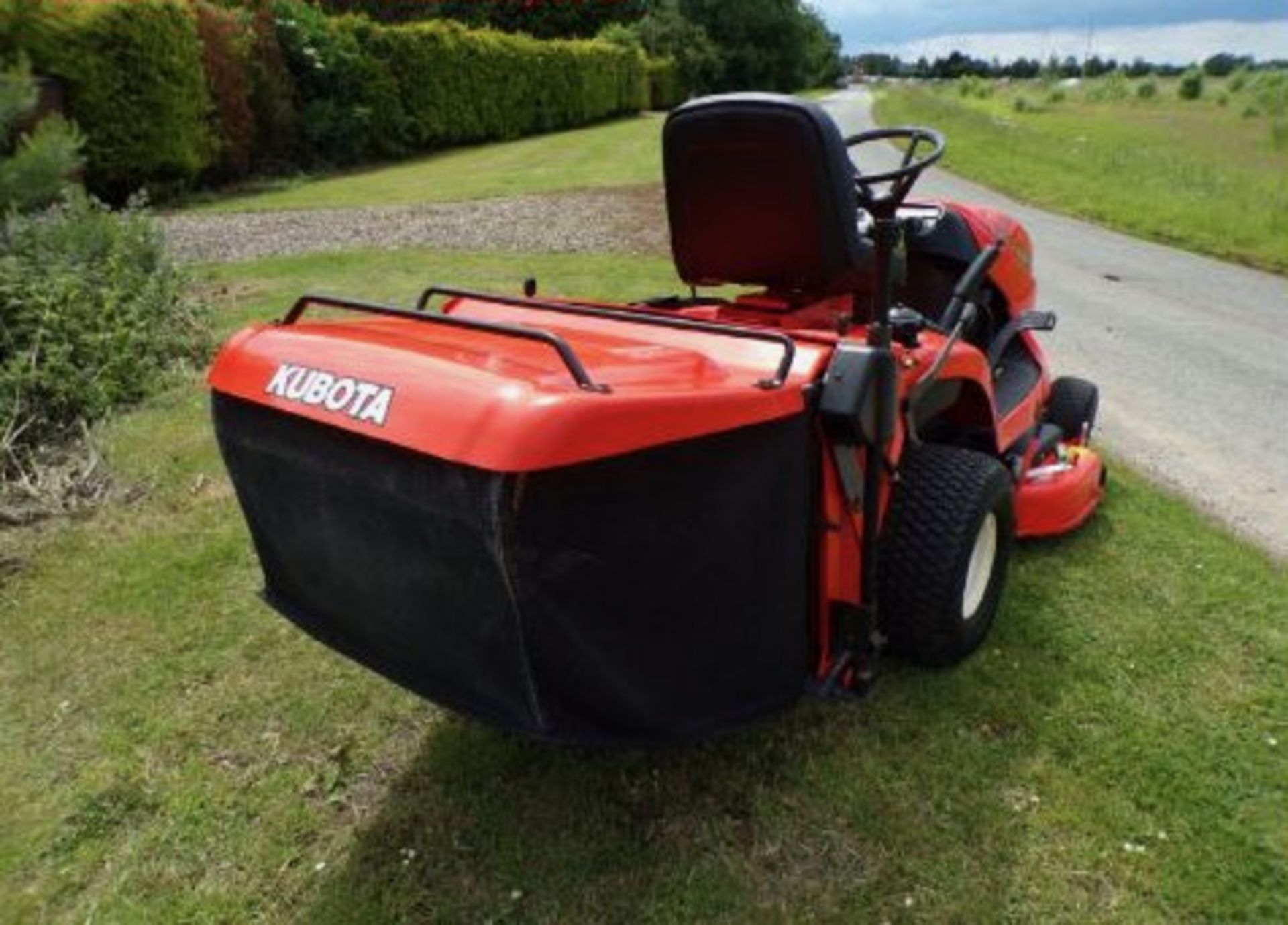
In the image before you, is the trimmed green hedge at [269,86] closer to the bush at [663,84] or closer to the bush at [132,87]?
the bush at [132,87]

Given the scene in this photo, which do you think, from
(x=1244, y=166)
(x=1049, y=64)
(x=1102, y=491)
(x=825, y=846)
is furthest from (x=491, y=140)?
(x=1049, y=64)

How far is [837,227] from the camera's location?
2854mm

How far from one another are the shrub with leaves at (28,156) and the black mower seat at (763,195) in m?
4.57

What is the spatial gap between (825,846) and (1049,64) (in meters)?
81.8

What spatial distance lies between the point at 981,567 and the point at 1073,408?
1.66 metres

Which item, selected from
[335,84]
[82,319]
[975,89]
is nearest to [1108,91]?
[975,89]

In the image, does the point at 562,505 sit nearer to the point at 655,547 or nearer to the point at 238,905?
the point at 655,547

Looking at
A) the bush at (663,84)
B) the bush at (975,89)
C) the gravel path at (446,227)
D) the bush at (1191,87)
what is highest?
the gravel path at (446,227)

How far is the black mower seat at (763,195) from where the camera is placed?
9.08ft

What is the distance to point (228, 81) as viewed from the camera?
56.5 ft

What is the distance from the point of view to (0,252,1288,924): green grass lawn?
2471mm

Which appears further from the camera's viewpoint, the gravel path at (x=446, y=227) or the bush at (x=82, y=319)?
the gravel path at (x=446, y=227)

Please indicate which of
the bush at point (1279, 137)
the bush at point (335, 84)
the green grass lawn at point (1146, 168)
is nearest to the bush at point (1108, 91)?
the green grass lawn at point (1146, 168)

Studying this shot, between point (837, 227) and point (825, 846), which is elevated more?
point (837, 227)
